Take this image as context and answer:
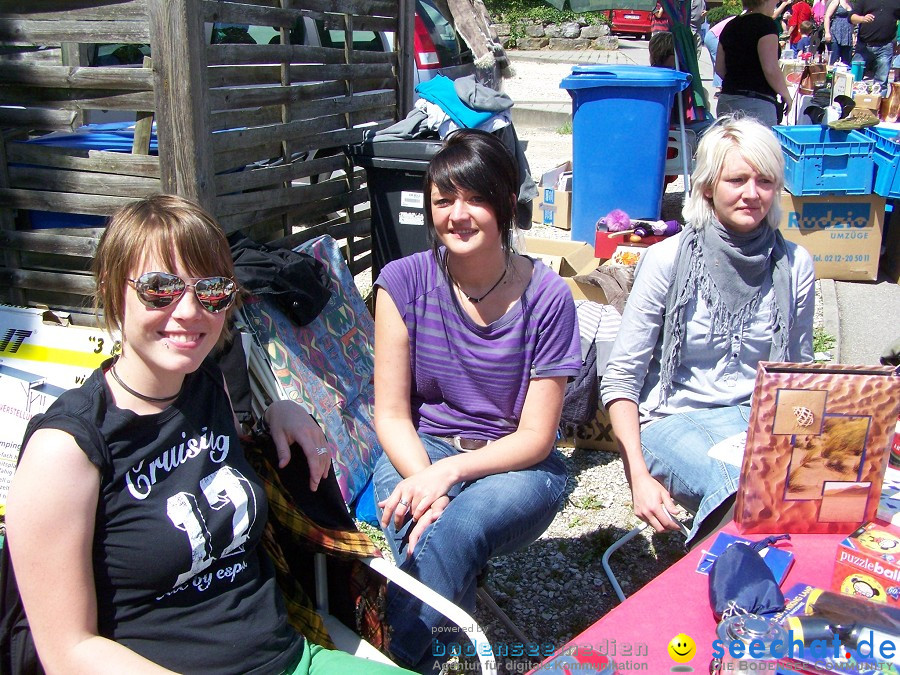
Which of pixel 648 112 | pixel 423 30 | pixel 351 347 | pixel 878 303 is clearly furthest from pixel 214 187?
pixel 423 30

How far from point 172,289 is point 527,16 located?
72.2 feet

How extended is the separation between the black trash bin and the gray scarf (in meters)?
2.05

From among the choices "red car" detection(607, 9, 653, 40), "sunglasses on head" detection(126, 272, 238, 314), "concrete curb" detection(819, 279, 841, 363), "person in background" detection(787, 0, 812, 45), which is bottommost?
"concrete curb" detection(819, 279, 841, 363)

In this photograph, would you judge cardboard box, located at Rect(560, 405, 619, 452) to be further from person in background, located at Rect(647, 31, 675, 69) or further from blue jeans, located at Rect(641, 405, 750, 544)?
person in background, located at Rect(647, 31, 675, 69)

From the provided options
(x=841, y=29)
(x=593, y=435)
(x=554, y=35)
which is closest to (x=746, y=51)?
(x=593, y=435)

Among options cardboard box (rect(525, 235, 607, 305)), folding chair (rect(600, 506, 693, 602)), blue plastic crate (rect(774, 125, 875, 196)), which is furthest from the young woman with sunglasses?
blue plastic crate (rect(774, 125, 875, 196))

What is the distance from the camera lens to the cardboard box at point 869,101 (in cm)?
802

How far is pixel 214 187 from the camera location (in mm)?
3625

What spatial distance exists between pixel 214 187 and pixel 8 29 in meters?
1.10

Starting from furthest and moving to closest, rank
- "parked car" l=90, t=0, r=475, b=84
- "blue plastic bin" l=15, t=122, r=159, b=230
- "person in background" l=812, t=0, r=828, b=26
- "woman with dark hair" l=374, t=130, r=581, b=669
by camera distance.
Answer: "person in background" l=812, t=0, r=828, b=26 < "parked car" l=90, t=0, r=475, b=84 < "blue plastic bin" l=15, t=122, r=159, b=230 < "woman with dark hair" l=374, t=130, r=581, b=669

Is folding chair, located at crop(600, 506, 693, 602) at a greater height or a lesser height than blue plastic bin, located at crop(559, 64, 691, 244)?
lesser

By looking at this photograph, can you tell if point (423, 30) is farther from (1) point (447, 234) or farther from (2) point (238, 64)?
(1) point (447, 234)

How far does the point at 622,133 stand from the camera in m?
6.00

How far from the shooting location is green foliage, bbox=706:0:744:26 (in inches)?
906
